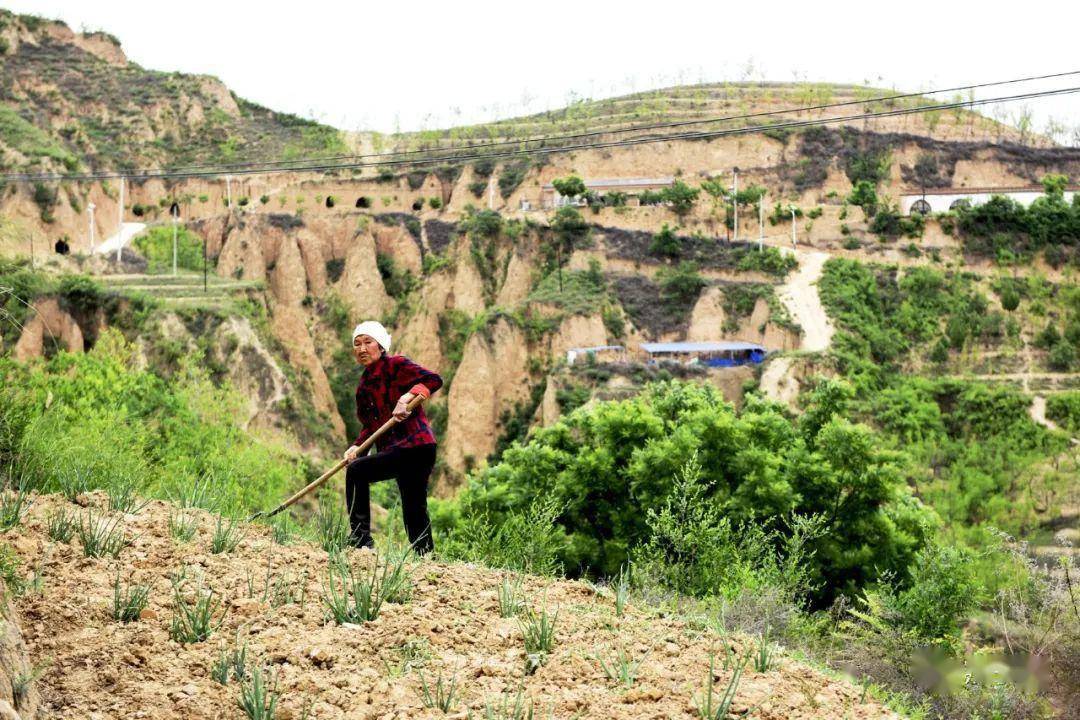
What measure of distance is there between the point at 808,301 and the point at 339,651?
157 ft

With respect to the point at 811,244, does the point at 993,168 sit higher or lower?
higher

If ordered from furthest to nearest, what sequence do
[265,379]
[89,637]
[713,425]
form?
[265,379]
[713,425]
[89,637]

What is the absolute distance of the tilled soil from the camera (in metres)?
4.73

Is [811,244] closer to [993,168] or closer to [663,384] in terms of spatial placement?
[993,168]

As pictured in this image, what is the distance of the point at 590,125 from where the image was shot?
76.7m

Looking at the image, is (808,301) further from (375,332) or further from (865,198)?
(375,332)

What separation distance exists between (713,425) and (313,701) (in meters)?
14.8

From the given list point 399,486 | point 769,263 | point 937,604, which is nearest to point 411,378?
point 399,486

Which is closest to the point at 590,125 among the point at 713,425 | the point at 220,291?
the point at 220,291

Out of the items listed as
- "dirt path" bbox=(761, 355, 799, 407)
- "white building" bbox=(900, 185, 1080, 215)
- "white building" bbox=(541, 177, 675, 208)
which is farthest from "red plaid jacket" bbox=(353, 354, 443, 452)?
"white building" bbox=(900, 185, 1080, 215)

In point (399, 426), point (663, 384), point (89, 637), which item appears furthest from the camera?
point (663, 384)

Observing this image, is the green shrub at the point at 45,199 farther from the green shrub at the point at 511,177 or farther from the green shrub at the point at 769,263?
the green shrub at the point at 769,263

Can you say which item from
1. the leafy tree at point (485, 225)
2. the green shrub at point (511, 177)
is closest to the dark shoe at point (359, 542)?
the leafy tree at point (485, 225)

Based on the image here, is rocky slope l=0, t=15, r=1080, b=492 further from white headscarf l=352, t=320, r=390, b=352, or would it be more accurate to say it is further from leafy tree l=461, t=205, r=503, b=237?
white headscarf l=352, t=320, r=390, b=352
